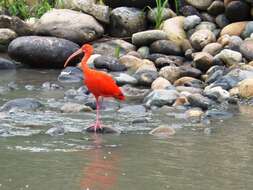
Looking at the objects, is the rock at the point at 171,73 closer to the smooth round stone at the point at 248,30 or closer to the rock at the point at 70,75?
the rock at the point at 70,75

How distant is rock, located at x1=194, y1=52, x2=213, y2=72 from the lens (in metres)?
12.7

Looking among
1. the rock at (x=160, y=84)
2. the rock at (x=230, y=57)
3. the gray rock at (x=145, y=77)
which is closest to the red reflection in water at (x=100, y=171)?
the rock at (x=160, y=84)

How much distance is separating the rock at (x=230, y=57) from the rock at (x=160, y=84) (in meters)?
1.63

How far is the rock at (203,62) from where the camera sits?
500 inches

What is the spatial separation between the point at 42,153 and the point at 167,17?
938 centimetres

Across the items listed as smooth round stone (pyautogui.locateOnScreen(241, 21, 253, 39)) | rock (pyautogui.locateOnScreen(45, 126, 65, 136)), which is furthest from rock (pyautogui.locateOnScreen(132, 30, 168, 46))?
rock (pyautogui.locateOnScreen(45, 126, 65, 136))

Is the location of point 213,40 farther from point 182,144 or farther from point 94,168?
point 94,168

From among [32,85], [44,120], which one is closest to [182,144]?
[44,120]

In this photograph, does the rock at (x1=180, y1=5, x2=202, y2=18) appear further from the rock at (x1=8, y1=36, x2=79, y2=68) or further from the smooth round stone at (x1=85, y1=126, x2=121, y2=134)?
the smooth round stone at (x1=85, y1=126, x2=121, y2=134)

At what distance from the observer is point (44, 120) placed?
8484mm

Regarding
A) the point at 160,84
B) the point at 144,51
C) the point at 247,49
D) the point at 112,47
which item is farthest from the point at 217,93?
the point at 112,47

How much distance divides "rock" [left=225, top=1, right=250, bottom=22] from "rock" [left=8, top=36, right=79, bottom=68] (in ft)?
10.7

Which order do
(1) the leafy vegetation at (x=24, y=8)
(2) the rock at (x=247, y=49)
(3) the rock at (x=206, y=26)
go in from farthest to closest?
(1) the leafy vegetation at (x=24, y=8)
(3) the rock at (x=206, y=26)
(2) the rock at (x=247, y=49)

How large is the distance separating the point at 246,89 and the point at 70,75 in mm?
3513
